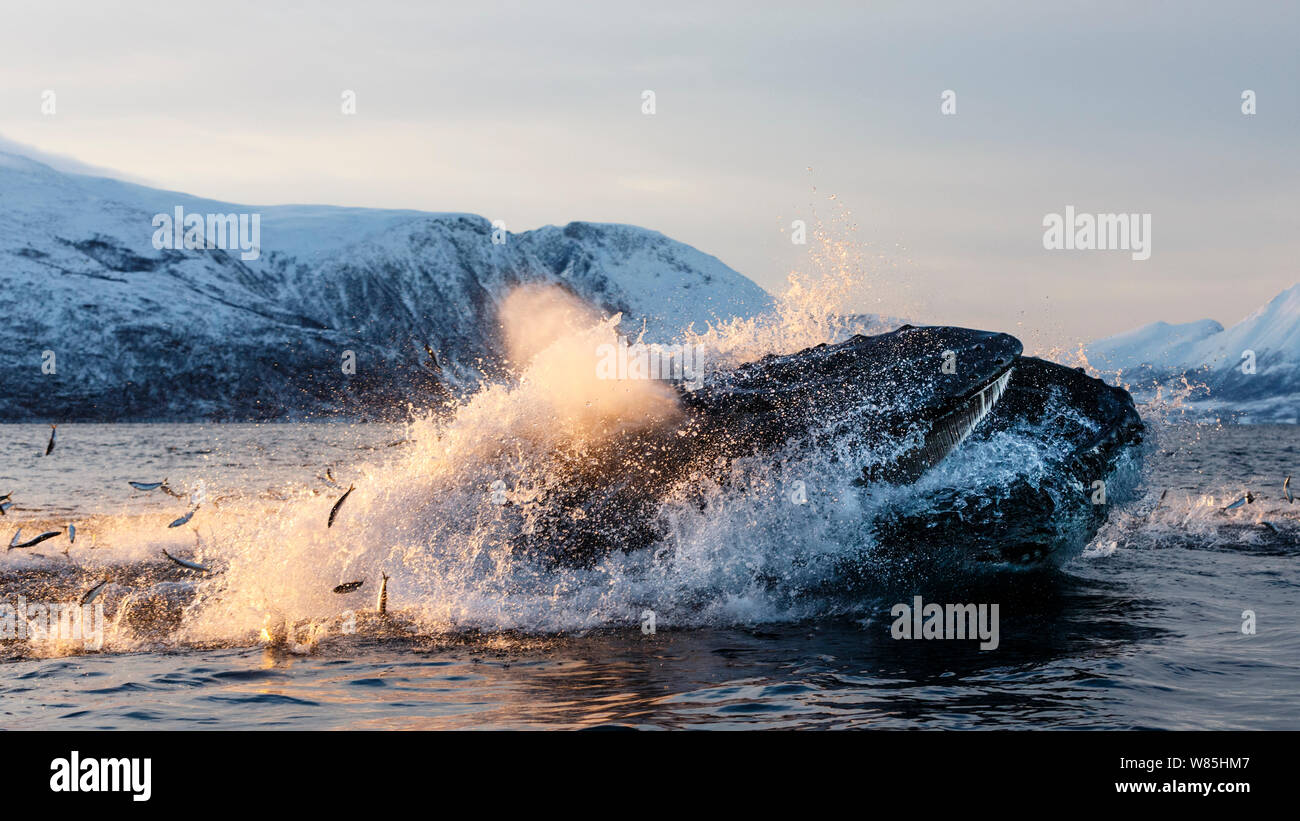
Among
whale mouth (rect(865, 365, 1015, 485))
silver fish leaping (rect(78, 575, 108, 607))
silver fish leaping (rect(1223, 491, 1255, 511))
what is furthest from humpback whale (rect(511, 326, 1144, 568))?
silver fish leaping (rect(1223, 491, 1255, 511))

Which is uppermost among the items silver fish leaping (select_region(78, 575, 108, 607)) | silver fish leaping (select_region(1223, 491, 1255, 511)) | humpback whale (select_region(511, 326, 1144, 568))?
humpback whale (select_region(511, 326, 1144, 568))

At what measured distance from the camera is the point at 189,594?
45.3 feet

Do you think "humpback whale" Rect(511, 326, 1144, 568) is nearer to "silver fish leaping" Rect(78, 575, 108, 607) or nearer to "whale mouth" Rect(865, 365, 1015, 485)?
"whale mouth" Rect(865, 365, 1015, 485)

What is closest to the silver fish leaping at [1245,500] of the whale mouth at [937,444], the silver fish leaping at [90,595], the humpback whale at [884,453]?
the humpback whale at [884,453]

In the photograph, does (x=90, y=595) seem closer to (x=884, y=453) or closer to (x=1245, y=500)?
(x=884, y=453)

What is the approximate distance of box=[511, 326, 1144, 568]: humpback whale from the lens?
12531mm

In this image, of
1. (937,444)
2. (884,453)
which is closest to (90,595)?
(884,453)

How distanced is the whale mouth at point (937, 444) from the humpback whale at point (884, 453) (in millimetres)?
15

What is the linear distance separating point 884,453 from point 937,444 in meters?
0.63

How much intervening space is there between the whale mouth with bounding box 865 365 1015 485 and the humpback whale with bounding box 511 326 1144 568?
0.05 ft

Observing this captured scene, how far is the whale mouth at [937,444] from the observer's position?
1245 cm
